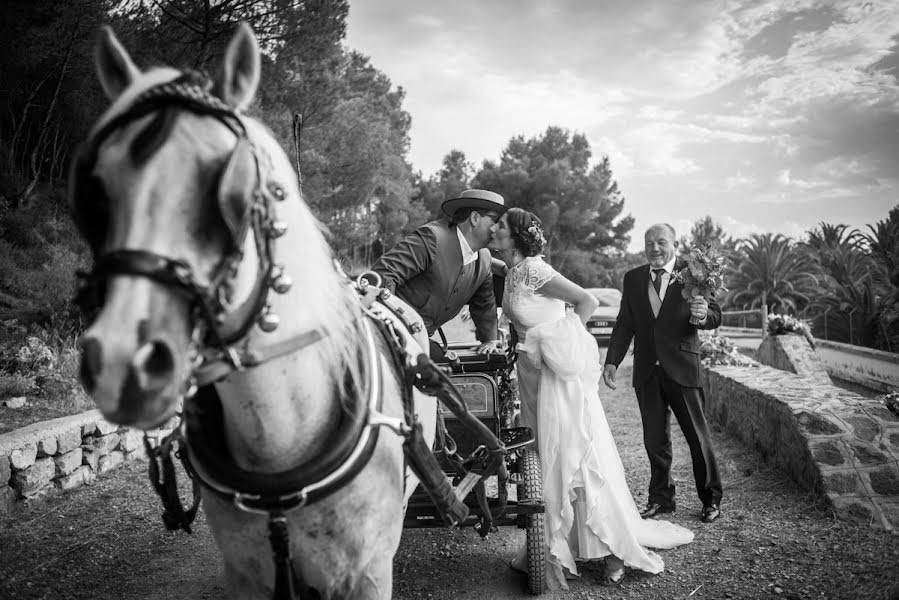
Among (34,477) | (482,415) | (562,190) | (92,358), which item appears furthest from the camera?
(562,190)

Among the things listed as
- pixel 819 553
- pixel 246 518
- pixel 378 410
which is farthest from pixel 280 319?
pixel 819 553

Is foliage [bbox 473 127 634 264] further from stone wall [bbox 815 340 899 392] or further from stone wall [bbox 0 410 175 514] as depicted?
stone wall [bbox 0 410 175 514]

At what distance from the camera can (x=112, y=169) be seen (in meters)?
1.14

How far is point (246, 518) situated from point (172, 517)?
1.94 ft

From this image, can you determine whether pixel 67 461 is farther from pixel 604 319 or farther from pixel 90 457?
pixel 604 319

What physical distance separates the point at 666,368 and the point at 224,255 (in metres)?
4.12

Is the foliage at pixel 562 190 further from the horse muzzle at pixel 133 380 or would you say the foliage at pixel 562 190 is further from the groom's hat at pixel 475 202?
the horse muzzle at pixel 133 380

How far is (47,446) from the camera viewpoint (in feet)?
15.1

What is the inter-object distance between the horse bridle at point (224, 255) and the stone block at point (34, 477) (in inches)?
160


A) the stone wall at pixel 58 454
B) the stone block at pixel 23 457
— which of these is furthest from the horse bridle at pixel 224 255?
the stone block at pixel 23 457

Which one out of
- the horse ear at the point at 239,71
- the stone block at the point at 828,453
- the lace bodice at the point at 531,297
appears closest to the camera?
the horse ear at the point at 239,71

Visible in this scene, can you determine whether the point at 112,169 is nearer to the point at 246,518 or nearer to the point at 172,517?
the point at 246,518

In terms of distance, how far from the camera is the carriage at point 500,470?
3.30 m

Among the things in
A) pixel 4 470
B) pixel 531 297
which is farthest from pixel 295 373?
pixel 4 470
